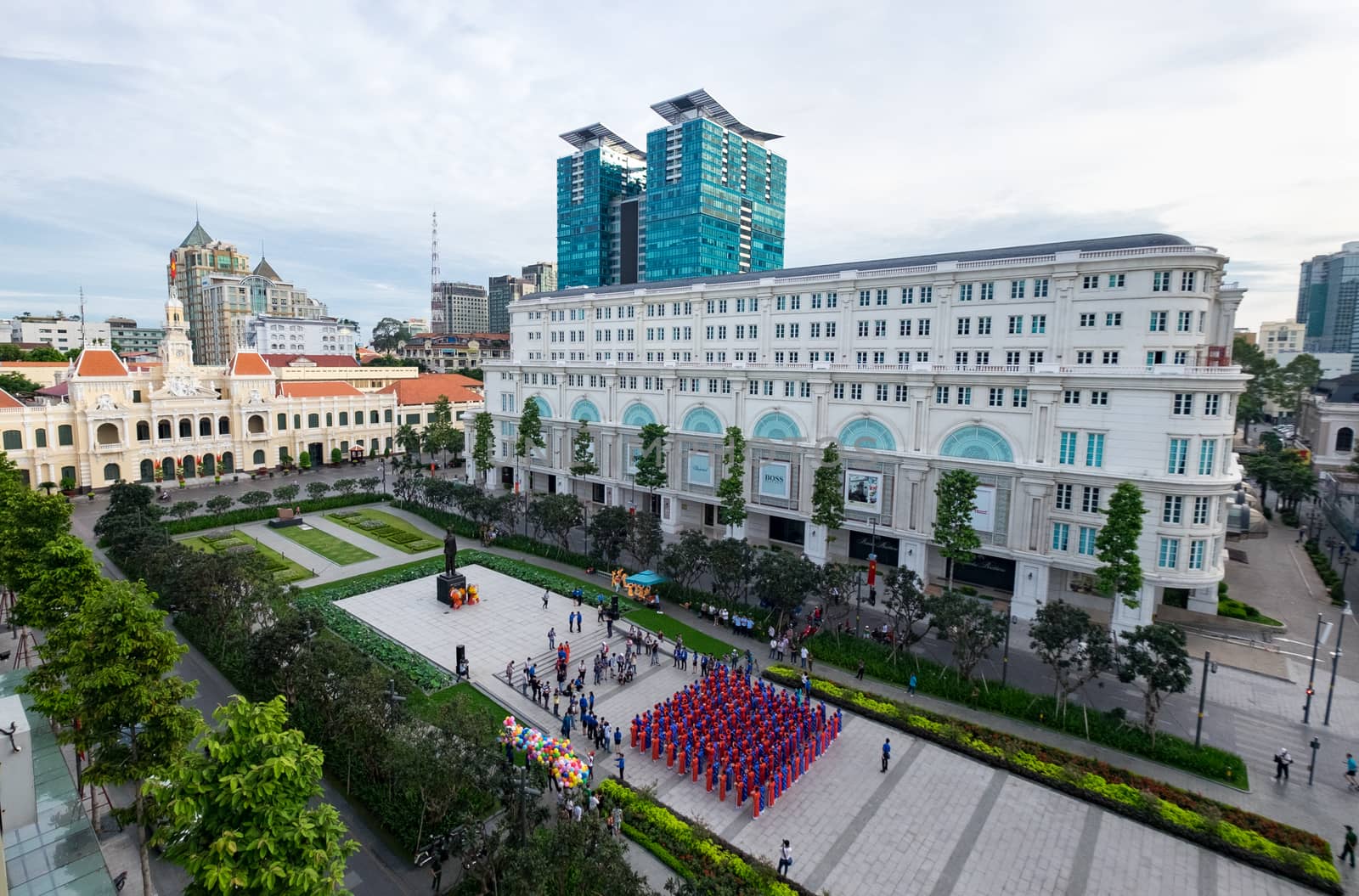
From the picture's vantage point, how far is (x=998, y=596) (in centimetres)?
4284

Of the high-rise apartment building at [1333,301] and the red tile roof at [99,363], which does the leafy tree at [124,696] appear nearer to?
the red tile roof at [99,363]

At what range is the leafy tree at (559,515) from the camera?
47.2 meters

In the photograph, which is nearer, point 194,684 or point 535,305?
point 194,684

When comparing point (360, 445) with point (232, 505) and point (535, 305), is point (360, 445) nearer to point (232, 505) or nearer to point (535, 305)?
point (232, 505)

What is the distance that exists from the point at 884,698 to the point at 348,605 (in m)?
29.7

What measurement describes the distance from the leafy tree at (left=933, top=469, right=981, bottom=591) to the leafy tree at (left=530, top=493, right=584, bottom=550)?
23121 mm

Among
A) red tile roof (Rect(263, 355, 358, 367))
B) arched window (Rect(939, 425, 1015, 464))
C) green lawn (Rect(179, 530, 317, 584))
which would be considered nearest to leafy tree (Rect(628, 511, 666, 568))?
arched window (Rect(939, 425, 1015, 464))

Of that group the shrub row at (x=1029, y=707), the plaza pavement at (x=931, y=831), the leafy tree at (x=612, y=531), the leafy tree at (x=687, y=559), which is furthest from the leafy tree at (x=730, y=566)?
the plaza pavement at (x=931, y=831)

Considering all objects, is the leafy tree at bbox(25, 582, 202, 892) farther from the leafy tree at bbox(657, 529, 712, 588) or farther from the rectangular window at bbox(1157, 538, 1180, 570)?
the rectangular window at bbox(1157, 538, 1180, 570)

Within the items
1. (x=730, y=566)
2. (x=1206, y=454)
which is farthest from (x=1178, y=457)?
(x=730, y=566)

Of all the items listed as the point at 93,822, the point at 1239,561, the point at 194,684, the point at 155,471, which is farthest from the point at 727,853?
the point at 155,471

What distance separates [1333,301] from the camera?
17162cm

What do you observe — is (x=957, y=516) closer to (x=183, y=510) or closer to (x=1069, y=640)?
(x=1069, y=640)

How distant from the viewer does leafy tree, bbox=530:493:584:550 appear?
4725 centimetres
